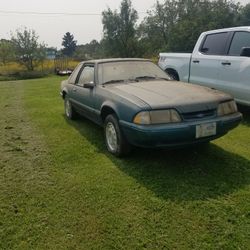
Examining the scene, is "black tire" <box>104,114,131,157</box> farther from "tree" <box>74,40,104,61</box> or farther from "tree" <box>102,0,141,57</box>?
"tree" <box>74,40,104,61</box>

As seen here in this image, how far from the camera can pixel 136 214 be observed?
2.96 metres

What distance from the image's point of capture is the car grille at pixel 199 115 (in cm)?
371

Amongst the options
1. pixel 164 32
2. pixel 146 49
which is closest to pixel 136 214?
pixel 146 49

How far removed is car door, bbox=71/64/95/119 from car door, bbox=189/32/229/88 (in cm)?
265

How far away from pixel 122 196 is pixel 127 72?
243 centimetres

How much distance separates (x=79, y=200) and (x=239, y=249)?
5.37ft

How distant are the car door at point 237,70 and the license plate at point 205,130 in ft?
7.69

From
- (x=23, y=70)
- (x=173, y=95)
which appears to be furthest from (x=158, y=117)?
(x=23, y=70)

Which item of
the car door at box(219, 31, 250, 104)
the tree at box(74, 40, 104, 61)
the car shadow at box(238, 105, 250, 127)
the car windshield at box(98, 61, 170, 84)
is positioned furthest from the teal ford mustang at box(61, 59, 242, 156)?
the tree at box(74, 40, 104, 61)

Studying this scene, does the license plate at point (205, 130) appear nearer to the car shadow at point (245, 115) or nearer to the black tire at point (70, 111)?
the car shadow at point (245, 115)

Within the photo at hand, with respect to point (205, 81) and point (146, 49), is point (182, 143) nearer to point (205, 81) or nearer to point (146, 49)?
point (205, 81)

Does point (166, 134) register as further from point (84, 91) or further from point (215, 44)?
point (215, 44)

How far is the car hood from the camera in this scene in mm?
3719

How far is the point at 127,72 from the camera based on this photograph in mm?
5090
